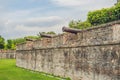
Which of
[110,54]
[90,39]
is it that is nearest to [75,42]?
[90,39]

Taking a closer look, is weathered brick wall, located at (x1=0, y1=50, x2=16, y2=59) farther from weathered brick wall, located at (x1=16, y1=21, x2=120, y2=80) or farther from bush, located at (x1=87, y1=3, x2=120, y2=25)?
weathered brick wall, located at (x1=16, y1=21, x2=120, y2=80)

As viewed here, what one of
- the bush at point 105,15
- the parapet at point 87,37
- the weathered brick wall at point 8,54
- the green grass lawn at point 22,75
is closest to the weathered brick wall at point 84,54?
the parapet at point 87,37

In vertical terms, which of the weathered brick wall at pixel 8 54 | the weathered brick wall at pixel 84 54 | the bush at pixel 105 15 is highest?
the bush at pixel 105 15

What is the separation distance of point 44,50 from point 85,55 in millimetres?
6391

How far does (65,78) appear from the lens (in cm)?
1420

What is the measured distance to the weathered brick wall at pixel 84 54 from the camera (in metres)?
9.91

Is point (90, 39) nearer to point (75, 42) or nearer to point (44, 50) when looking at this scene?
point (75, 42)

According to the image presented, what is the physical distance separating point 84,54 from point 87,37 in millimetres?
783

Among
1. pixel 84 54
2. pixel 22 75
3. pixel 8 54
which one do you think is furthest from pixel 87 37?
pixel 8 54

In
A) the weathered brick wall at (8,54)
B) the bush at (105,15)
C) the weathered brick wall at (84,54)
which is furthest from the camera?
the weathered brick wall at (8,54)

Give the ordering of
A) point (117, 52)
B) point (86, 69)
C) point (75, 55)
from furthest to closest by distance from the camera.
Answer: point (75, 55) → point (86, 69) → point (117, 52)

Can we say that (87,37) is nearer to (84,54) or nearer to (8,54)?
(84,54)

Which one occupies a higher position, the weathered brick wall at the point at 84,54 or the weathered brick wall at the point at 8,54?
the weathered brick wall at the point at 84,54

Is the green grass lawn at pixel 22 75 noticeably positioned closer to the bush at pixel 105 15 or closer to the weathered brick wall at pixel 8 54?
the bush at pixel 105 15
